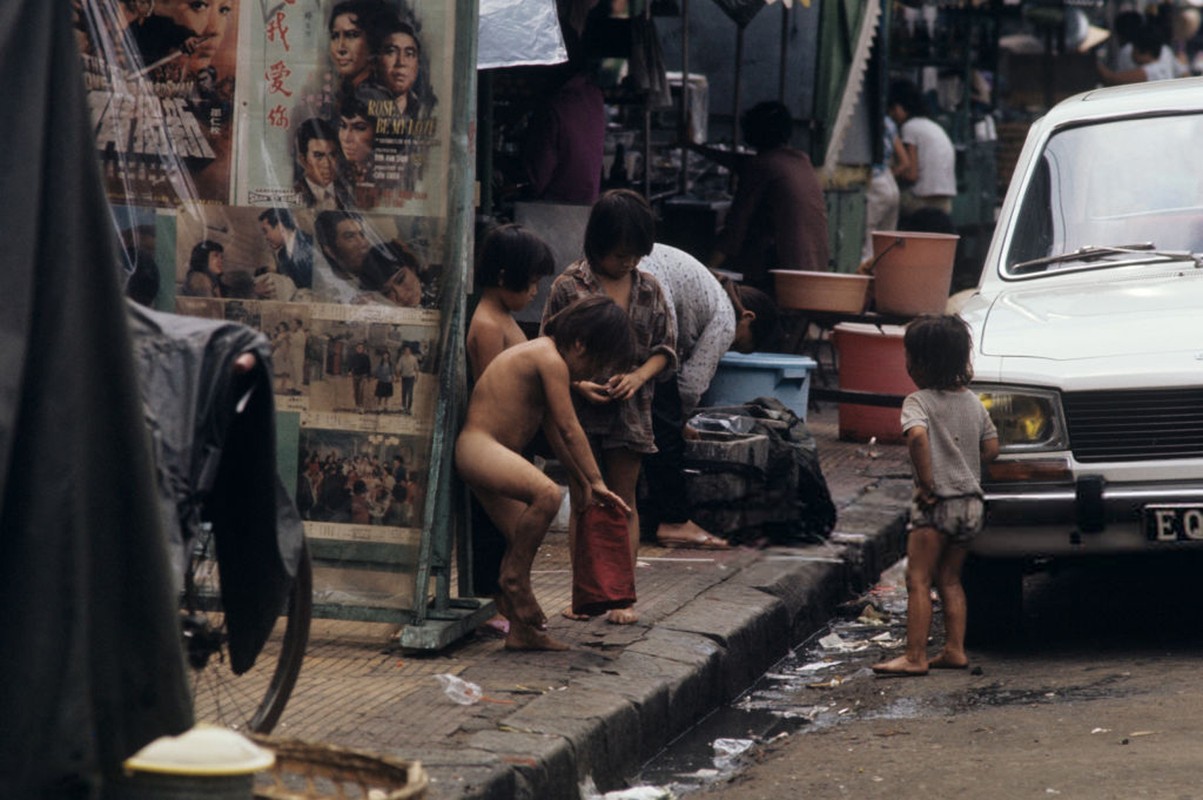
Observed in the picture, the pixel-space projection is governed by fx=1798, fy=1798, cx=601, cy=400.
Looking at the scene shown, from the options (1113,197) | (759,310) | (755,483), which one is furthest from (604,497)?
(759,310)

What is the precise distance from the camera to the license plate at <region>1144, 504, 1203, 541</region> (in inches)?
234

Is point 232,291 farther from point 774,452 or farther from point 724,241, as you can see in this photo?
point 724,241

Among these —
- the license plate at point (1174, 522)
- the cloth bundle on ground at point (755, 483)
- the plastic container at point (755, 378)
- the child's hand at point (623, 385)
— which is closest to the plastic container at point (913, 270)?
the plastic container at point (755, 378)

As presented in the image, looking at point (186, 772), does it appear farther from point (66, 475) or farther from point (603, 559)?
point (603, 559)

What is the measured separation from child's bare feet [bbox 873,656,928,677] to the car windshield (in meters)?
1.81

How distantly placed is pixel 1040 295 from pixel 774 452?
146 cm

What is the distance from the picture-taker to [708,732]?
19.6 feet

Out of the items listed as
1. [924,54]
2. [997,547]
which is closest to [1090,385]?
[997,547]

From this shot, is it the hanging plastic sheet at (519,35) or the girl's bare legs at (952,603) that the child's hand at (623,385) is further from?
the hanging plastic sheet at (519,35)

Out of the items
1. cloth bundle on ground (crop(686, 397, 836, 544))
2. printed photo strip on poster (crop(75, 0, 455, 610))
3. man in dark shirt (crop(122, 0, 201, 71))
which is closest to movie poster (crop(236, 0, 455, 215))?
printed photo strip on poster (crop(75, 0, 455, 610))

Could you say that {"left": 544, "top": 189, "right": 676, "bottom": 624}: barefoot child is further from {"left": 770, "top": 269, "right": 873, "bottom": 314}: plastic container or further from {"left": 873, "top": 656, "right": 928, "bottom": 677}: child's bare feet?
{"left": 770, "top": 269, "right": 873, "bottom": 314}: plastic container

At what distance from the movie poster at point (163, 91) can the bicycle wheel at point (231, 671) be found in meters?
1.72

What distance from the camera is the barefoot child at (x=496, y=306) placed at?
19.6ft

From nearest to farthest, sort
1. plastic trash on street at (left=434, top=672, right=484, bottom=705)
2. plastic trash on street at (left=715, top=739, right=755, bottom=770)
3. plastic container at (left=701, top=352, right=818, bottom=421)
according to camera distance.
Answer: plastic trash on street at (left=434, top=672, right=484, bottom=705), plastic trash on street at (left=715, top=739, right=755, bottom=770), plastic container at (left=701, top=352, right=818, bottom=421)
